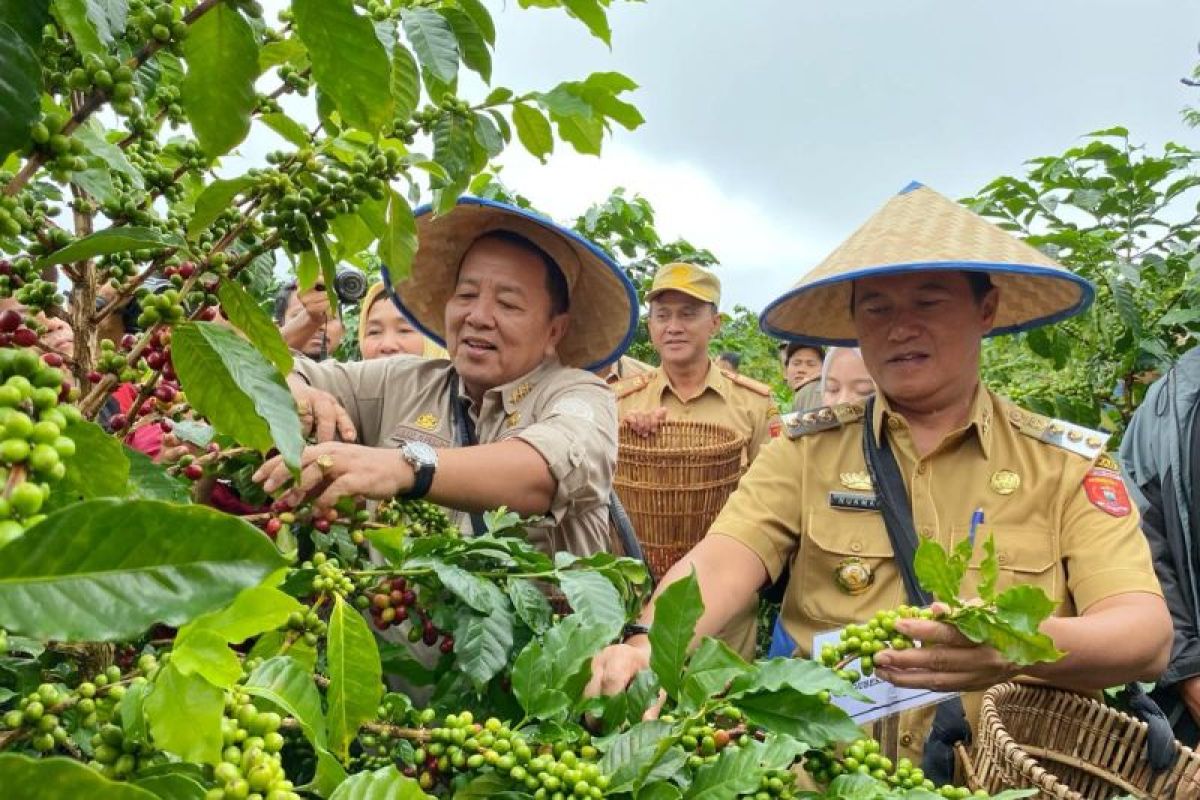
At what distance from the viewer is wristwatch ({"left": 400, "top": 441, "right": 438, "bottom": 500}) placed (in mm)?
1499

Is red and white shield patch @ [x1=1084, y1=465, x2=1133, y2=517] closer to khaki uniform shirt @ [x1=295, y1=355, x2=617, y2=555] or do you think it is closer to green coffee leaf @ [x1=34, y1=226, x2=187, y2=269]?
khaki uniform shirt @ [x1=295, y1=355, x2=617, y2=555]

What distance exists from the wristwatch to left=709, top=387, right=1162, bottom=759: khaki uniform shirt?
913 mm

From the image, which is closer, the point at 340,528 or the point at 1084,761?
the point at 340,528

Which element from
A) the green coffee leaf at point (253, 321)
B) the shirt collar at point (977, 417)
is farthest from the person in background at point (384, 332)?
the green coffee leaf at point (253, 321)

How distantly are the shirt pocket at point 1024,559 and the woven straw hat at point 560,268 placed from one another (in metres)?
1.04

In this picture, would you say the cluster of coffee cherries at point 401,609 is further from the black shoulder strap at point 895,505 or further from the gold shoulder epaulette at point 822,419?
the gold shoulder epaulette at point 822,419

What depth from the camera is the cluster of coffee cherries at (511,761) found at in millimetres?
924

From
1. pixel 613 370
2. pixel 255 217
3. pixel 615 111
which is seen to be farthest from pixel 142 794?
pixel 613 370

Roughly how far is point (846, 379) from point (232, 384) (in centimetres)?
333

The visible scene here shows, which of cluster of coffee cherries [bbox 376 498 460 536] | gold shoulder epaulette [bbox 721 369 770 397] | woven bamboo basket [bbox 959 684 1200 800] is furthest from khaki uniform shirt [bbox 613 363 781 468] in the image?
cluster of coffee cherries [bbox 376 498 460 536]

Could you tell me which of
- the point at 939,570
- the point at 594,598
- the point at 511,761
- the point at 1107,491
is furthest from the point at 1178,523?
the point at 511,761

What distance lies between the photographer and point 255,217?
1.01 meters

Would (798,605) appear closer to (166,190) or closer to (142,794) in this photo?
(166,190)

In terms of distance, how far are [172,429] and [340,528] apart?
279 millimetres
